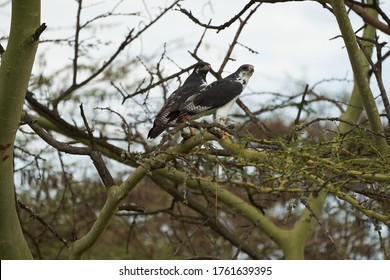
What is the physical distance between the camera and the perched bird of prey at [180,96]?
167 inches

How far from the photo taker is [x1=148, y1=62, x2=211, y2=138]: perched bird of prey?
4.25 metres

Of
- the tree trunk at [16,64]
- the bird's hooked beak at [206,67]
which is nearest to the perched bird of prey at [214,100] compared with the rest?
the bird's hooked beak at [206,67]

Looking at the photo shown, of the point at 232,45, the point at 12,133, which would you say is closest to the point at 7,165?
the point at 12,133

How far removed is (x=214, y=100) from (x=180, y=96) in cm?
20

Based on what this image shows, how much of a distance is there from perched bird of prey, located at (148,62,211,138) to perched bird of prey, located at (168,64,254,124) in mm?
33

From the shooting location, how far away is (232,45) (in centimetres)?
517

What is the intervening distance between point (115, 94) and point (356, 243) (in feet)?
11.8

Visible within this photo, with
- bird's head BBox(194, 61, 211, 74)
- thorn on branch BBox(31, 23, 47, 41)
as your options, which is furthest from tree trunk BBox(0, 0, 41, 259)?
bird's head BBox(194, 61, 211, 74)

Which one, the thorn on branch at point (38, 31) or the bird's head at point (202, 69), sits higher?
the bird's head at point (202, 69)

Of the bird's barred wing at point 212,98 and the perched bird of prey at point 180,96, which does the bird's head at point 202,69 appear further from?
the bird's barred wing at point 212,98

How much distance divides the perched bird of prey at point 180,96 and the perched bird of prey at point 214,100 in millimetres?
33

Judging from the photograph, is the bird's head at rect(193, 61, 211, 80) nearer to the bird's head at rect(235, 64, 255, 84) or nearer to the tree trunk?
the bird's head at rect(235, 64, 255, 84)

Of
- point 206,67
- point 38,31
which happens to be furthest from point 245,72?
point 38,31
